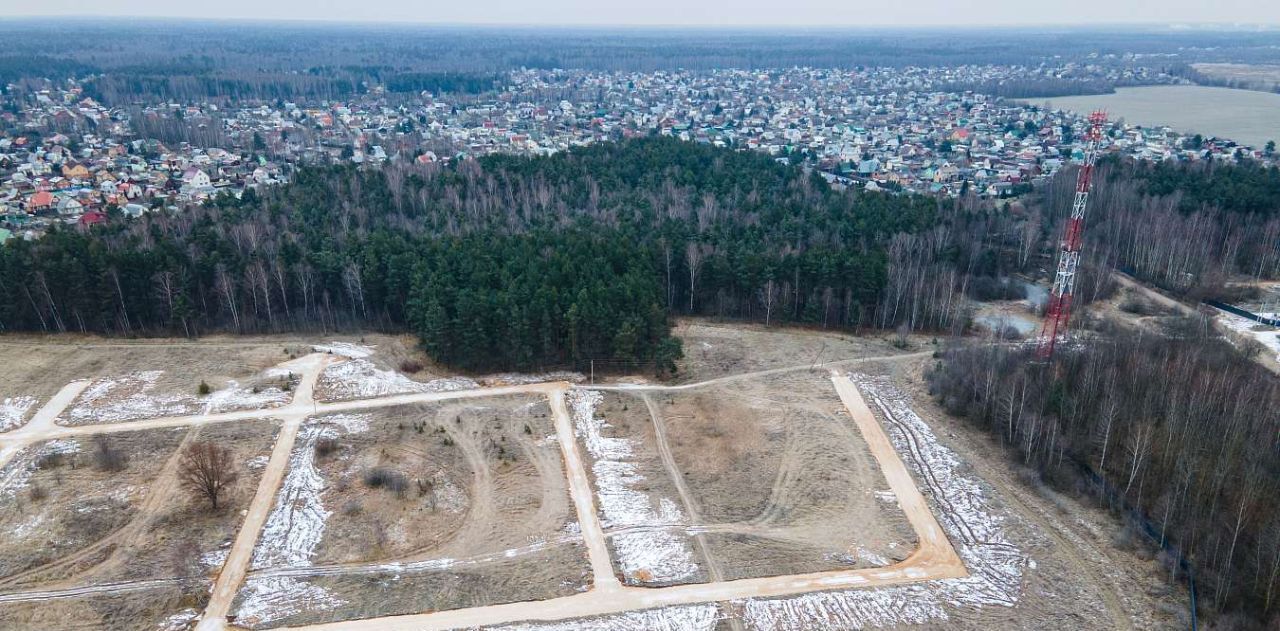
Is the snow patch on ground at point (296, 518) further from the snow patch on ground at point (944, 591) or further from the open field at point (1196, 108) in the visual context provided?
the open field at point (1196, 108)

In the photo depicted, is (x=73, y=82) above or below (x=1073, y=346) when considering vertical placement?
above

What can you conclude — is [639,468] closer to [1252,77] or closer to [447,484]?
[447,484]

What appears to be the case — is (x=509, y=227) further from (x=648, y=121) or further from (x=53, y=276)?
(x=648, y=121)

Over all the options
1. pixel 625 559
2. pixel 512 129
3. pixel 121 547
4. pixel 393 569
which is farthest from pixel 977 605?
pixel 512 129

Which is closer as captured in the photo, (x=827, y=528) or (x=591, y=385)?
(x=827, y=528)

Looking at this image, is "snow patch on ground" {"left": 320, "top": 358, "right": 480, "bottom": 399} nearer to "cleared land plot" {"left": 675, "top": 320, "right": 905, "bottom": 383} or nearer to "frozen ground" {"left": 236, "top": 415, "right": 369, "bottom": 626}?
"frozen ground" {"left": 236, "top": 415, "right": 369, "bottom": 626}

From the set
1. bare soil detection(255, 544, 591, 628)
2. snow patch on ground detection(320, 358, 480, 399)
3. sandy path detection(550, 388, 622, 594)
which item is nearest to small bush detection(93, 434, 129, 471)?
snow patch on ground detection(320, 358, 480, 399)

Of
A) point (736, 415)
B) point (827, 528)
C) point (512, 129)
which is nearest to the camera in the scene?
point (827, 528)
